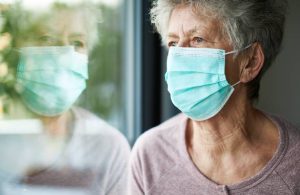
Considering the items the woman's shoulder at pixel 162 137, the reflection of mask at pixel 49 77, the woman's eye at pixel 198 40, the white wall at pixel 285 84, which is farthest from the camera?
the white wall at pixel 285 84

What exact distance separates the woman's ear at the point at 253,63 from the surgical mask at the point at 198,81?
7 cm

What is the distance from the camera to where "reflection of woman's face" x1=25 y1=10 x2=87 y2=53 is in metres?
1.40

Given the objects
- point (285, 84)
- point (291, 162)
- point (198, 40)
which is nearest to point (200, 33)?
point (198, 40)

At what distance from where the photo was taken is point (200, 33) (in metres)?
1.42

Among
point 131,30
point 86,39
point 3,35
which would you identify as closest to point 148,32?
point 131,30

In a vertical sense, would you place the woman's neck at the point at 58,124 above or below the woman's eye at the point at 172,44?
below

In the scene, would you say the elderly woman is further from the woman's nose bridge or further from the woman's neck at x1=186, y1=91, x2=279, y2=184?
the woman's nose bridge

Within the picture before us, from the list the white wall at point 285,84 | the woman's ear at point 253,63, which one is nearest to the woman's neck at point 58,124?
the woman's ear at point 253,63

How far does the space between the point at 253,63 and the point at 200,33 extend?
8.9 inches

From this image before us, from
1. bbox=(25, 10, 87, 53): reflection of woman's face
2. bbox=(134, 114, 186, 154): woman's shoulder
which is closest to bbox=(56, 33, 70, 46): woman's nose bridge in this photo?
bbox=(25, 10, 87, 53): reflection of woman's face

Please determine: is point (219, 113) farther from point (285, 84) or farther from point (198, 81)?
point (285, 84)

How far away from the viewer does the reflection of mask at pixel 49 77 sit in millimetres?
1320

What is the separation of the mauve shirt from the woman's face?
0.96ft

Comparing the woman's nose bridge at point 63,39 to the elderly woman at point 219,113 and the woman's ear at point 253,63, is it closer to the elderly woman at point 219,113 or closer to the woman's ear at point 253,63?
the elderly woman at point 219,113
